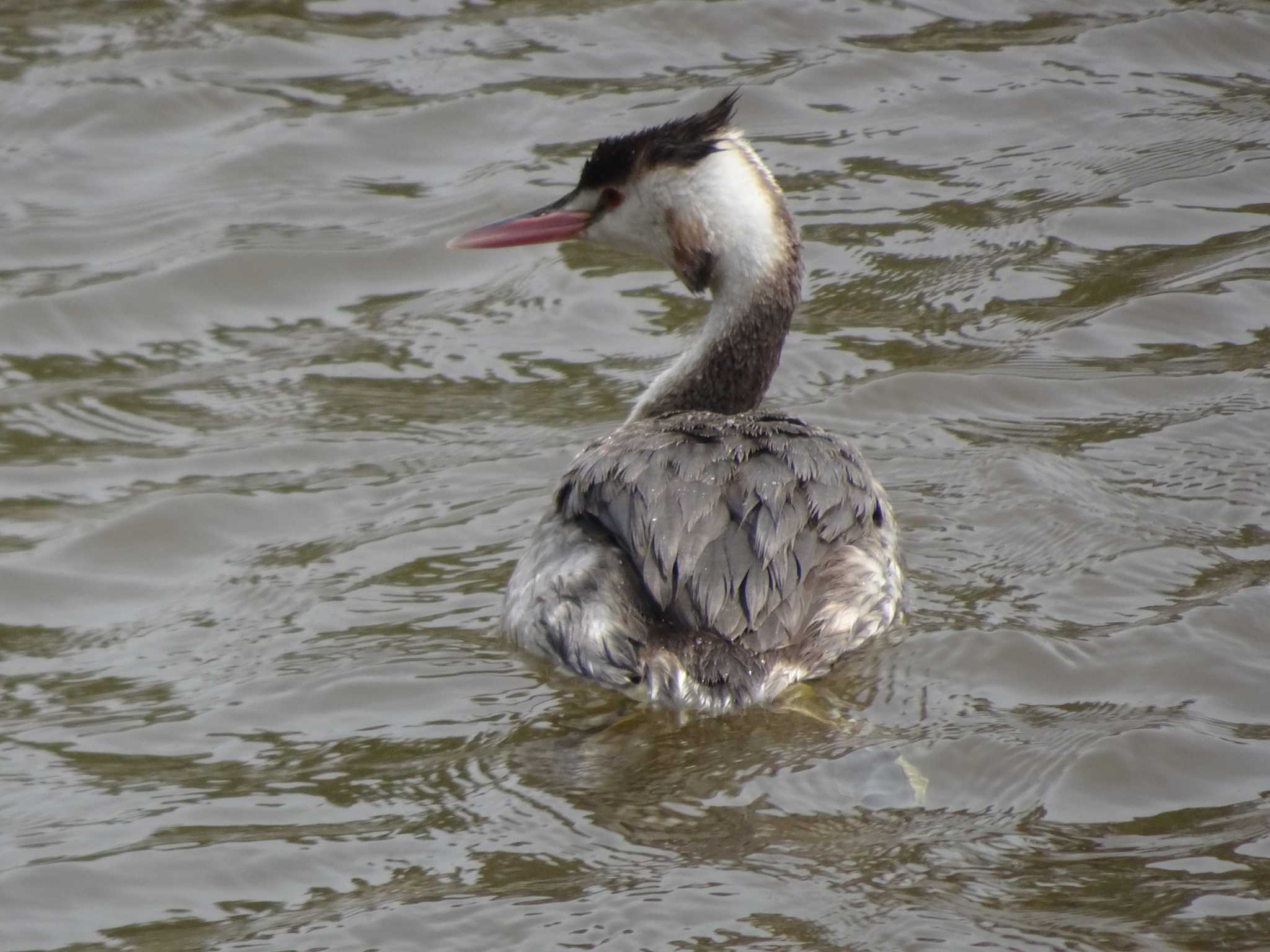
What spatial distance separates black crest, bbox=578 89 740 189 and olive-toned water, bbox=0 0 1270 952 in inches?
38.5

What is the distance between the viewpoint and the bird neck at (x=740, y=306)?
221 inches

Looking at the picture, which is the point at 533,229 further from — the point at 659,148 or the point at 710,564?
the point at 710,564

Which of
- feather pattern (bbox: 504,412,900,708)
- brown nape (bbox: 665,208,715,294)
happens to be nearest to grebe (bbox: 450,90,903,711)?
feather pattern (bbox: 504,412,900,708)

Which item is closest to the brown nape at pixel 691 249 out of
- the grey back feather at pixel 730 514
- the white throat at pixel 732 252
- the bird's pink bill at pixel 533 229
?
the white throat at pixel 732 252

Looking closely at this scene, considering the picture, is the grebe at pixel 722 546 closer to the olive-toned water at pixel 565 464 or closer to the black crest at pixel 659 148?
the black crest at pixel 659 148

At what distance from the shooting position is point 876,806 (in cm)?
398

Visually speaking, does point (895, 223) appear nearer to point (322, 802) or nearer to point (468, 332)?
point (468, 332)

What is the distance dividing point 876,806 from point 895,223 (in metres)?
4.18

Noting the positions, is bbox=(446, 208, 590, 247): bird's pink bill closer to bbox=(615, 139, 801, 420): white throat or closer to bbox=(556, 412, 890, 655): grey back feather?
bbox=(615, 139, 801, 420): white throat

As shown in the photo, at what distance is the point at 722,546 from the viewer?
448 centimetres

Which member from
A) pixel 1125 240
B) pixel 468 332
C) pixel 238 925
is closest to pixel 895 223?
pixel 1125 240

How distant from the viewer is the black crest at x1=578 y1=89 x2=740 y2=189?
A: 222 inches

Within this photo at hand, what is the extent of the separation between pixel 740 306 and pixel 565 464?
89cm

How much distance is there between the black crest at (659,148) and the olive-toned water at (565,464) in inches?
38.5
